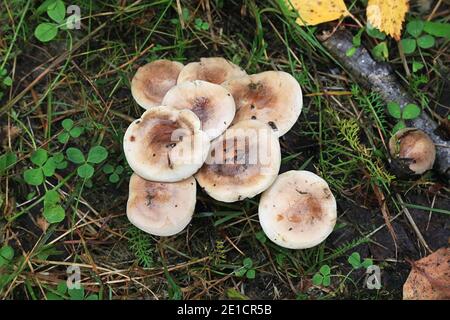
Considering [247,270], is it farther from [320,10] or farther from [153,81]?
[320,10]

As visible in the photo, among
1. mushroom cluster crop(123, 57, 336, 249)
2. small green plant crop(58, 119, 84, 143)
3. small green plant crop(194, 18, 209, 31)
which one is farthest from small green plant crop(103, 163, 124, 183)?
small green plant crop(194, 18, 209, 31)

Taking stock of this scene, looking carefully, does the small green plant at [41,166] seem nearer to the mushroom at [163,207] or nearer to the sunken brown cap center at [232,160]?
the mushroom at [163,207]

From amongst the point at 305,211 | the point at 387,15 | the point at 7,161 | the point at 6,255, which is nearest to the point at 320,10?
the point at 387,15

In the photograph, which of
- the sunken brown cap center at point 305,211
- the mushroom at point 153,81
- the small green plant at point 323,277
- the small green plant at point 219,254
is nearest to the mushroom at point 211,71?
the mushroom at point 153,81

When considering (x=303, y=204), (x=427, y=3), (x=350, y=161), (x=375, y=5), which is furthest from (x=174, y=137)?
(x=427, y=3)

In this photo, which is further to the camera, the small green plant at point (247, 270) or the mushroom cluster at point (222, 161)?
the small green plant at point (247, 270)

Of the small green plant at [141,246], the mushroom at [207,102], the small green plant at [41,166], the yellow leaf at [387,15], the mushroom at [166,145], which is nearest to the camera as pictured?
the mushroom at [166,145]
